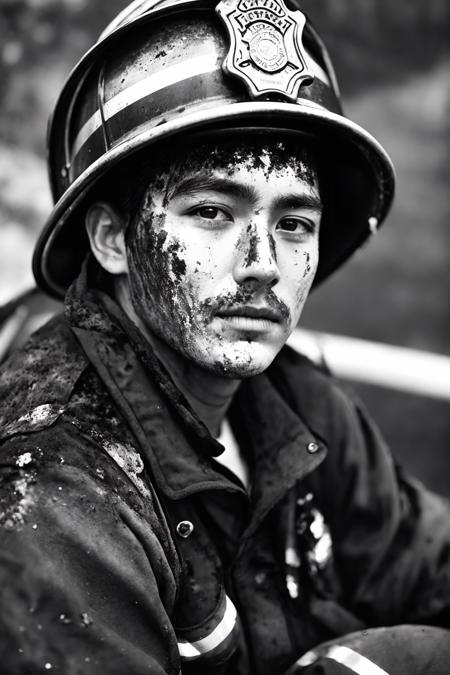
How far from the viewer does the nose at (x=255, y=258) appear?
1.82 m

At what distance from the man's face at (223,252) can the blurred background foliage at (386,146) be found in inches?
104

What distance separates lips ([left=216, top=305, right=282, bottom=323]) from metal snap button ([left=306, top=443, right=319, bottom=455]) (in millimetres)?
489

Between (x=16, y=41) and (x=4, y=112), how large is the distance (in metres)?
0.42

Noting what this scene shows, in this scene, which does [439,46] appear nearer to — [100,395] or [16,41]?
[16,41]

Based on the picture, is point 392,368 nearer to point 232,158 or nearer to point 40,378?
point 232,158

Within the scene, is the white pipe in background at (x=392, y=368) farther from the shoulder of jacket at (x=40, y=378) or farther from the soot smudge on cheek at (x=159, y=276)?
the shoulder of jacket at (x=40, y=378)

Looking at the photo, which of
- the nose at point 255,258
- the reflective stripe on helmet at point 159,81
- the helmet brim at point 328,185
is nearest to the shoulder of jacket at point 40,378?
the helmet brim at point 328,185

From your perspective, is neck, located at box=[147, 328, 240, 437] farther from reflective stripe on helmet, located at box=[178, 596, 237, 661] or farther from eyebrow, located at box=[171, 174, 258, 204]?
reflective stripe on helmet, located at box=[178, 596, 237, 661]

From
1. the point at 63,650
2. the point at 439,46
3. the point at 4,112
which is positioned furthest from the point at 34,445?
the point at 439,46

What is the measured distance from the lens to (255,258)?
182 centimetres

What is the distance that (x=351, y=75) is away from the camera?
4.95m

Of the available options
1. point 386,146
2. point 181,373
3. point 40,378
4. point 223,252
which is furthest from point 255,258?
point 386,146

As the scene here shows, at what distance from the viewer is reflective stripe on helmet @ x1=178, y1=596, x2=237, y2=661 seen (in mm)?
1744

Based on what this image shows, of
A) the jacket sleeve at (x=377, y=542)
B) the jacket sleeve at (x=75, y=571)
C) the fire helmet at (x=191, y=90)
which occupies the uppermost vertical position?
the fire helmet at (x=191, y=90)
